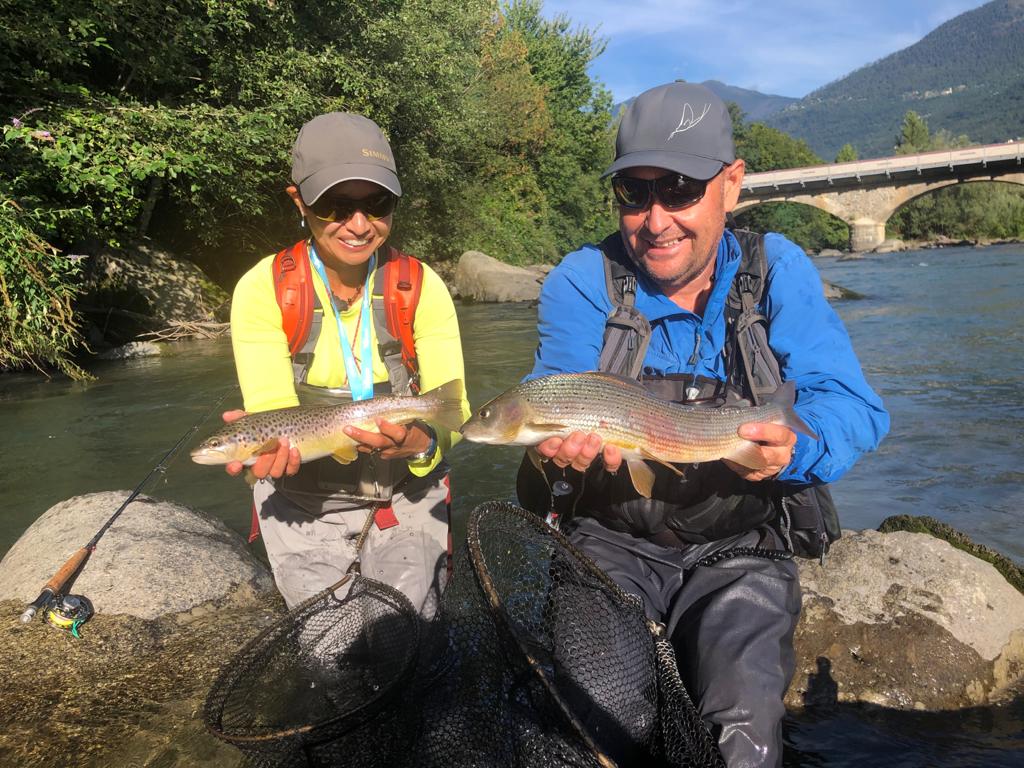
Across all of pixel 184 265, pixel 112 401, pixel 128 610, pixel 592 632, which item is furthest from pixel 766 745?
pixel 184 265

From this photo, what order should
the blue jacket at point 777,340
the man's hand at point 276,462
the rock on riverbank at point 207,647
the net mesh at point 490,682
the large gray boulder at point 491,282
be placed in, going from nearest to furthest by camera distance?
the net mesh at point 490,682, the blue jacket at point 777,340, the rock on riverbank at point 207,647, the man's hand at point 276,462, the large gray boulder at point 491,282

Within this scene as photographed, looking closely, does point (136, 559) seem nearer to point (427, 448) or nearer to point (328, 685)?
point (328, 685)

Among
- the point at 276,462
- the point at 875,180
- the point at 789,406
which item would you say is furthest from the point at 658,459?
the point at 875,180

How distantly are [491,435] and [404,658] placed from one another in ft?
3.67

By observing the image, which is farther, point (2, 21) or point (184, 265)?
point (184, 265)

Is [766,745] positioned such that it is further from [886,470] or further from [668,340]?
[886,470]

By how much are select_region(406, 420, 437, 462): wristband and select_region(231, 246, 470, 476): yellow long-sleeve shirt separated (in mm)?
37

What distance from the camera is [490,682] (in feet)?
9.69

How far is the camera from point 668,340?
3.70 m

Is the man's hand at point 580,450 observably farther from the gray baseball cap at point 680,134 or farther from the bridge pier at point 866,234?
the bridge pier at point 866,234

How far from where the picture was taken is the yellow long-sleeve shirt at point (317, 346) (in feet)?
13.2

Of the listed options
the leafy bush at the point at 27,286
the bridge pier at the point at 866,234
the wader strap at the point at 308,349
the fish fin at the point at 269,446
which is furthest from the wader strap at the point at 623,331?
the bridge pier at the point at 866,234

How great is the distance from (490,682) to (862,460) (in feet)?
24.8

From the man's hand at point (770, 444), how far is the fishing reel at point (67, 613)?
374 centimetres
